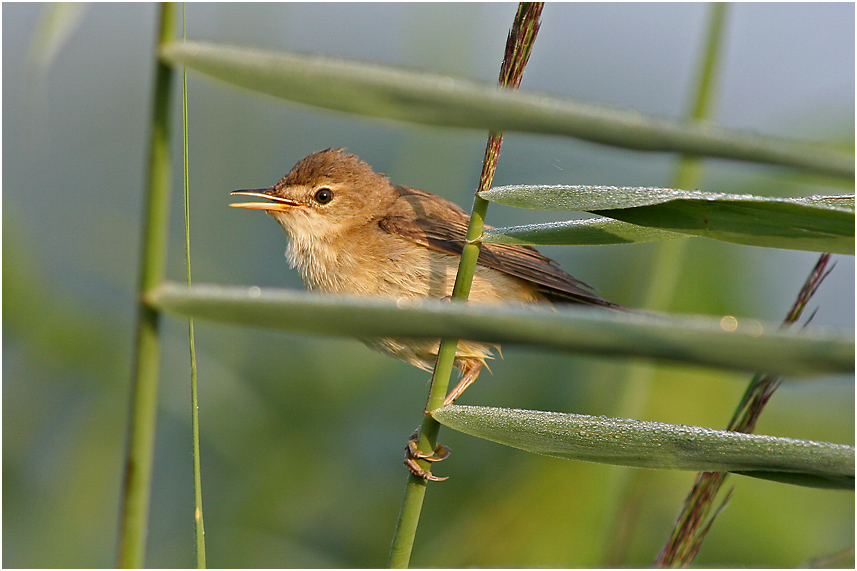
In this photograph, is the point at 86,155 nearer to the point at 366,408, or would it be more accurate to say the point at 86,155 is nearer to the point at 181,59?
the point at 366,408

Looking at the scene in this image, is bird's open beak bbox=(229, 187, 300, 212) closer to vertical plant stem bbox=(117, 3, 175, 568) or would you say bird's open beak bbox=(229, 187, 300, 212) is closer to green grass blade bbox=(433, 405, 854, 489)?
green grass blade bbox=(433, 405, 854, 489)

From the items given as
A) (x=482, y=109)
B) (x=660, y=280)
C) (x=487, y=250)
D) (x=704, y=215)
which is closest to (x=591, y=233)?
(x=704, y=215)

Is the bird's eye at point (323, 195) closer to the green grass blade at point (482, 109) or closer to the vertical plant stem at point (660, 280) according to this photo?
the vertical plant stem at point (660, 280)

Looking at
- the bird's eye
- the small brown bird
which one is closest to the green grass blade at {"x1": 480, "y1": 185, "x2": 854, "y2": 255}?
the small brown bird

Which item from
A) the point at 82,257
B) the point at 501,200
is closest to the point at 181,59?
the point at 501,200

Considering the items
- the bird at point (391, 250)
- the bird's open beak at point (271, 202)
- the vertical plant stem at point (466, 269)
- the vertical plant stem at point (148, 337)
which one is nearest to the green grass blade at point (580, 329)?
the vertical plant stem at point (148, 337)

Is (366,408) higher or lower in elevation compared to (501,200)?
lower

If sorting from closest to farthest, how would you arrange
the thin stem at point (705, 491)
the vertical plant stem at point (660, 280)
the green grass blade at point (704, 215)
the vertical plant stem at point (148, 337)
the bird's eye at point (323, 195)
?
the vertical plant stem at point (148, 337) → the green grass blade at point (704, 215) → the thin stem at point (705, 491) → the vertical plant stem at point (660, 280) → the bird's eye at point (323, 195)
